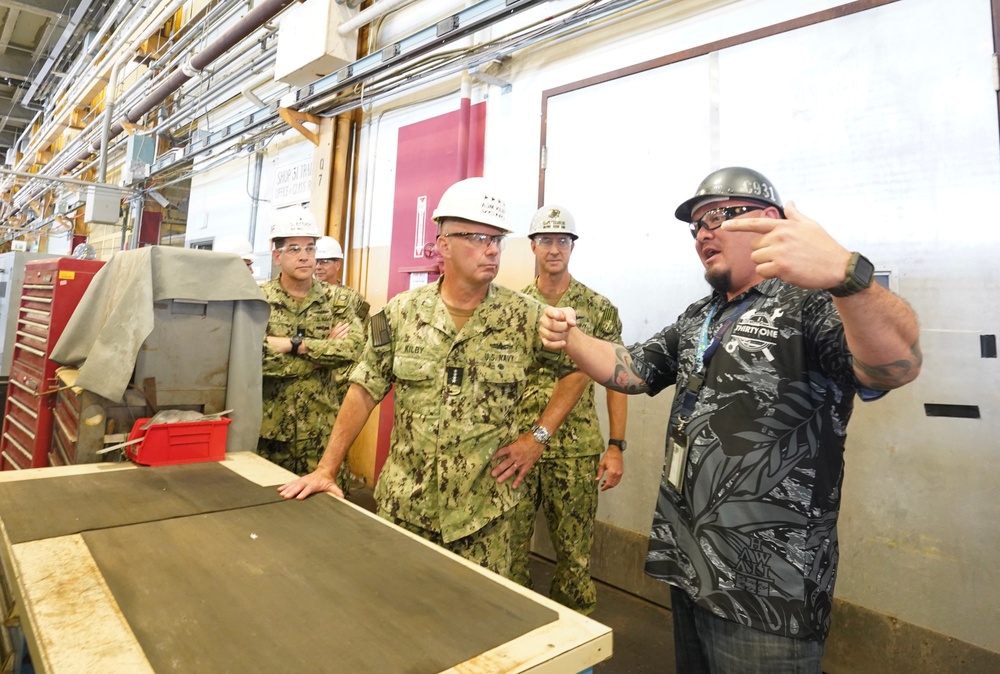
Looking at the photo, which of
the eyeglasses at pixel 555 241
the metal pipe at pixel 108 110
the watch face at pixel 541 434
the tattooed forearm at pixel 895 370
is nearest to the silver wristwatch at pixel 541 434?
the watch face at pixel 541 434

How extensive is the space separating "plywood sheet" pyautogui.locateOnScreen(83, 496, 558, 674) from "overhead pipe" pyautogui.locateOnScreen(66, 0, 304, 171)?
160 inches

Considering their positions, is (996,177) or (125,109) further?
(125,109)

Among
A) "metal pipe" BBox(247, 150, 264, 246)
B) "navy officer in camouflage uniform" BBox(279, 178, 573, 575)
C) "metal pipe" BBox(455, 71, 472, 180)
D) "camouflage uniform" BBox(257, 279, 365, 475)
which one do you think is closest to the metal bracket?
"metal pipe" BBox(247, 150, 264, 246)

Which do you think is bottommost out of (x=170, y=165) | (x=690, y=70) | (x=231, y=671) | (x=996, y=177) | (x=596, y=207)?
(x=231, y=671)

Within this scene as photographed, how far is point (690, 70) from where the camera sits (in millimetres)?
2432

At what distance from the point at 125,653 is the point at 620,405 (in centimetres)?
203

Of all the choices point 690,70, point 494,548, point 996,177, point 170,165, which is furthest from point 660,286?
point 170,165

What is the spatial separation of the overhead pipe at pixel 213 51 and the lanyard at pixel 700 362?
4.10 m

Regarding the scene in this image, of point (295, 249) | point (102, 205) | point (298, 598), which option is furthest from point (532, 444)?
point (102, 205)

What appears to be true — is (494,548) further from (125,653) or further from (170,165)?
(170,165)

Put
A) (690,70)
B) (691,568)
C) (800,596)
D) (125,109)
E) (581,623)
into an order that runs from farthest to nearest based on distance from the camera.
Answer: (125,109) → (690,70) → (691,568) → (800,596) → (581,623)

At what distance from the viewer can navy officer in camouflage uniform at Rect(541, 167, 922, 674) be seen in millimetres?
925

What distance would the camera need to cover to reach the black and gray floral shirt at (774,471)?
3.43 feet

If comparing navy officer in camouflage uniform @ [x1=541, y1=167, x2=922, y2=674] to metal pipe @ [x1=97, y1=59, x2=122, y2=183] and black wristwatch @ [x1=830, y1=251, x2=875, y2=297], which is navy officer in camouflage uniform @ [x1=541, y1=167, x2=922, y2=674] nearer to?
black wristwatch @ [x1=830, y1=251, x2=875, y2=297]
